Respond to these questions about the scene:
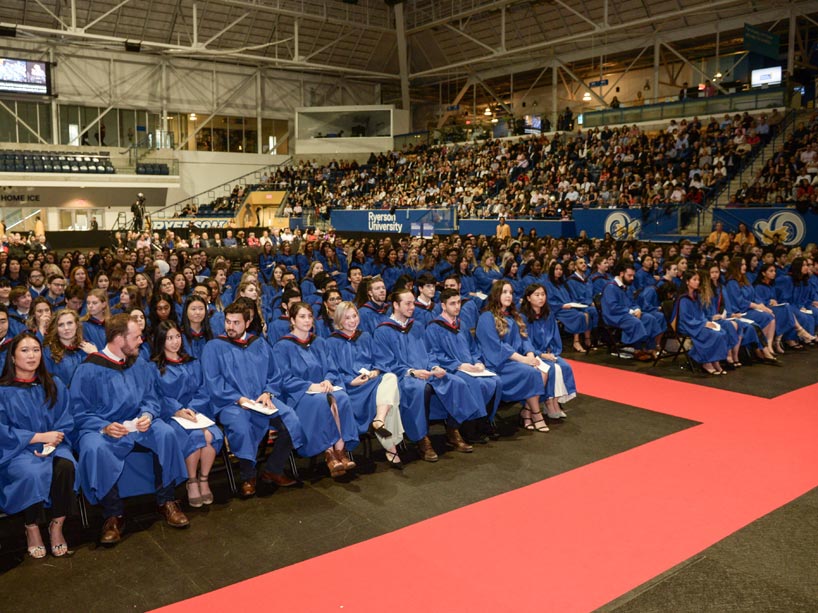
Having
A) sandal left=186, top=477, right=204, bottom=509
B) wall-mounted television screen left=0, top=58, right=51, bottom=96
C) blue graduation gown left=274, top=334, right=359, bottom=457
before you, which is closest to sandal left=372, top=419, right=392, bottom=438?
blue graduation gown left=274, top=334, right=359, bottom=457

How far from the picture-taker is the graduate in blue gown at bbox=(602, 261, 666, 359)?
1035 centimetres

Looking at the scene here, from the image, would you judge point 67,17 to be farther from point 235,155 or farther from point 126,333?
point 126,333

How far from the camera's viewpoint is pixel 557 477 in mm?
5828

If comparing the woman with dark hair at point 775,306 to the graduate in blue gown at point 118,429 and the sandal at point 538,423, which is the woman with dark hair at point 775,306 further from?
the graduate in blue gown at point 118,429

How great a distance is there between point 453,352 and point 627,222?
14.3 m

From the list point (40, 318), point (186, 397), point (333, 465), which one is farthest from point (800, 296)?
point (40, 318)

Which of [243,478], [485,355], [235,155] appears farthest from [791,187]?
[235,155]

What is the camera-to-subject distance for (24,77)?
2894 cm

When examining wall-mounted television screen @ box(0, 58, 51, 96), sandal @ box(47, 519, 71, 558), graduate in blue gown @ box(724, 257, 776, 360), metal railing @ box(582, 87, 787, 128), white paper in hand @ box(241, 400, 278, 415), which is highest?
wall-mounted television screen @ box(0, 58, 51, 96)

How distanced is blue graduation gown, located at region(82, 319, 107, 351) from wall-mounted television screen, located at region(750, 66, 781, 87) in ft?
80.0

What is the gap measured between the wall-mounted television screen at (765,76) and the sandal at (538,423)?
2206cm

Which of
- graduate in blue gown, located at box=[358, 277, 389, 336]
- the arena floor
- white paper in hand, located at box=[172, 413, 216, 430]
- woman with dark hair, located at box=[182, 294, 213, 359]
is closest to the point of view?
the arena floor

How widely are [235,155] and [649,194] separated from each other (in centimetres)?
2405

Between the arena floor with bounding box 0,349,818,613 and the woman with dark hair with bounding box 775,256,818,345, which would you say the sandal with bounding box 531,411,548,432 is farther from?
the woman with dark hair with bounding box 775,256,818,345
